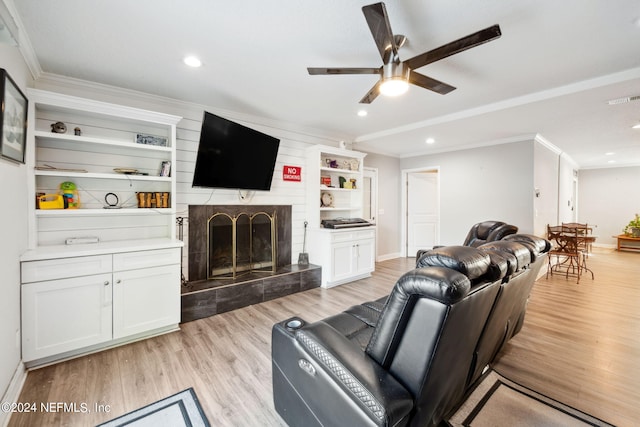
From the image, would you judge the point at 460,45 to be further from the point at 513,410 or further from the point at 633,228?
the point at 633,228

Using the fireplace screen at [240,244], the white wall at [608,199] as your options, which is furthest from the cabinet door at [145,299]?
the white wall at [608,199]

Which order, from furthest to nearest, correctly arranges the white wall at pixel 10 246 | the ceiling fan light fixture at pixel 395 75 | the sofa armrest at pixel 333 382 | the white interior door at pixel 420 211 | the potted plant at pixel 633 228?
the potted plant at pixel 633 228 < the white interior door at pixel 420 211 < the ceiling fan light fixture at pixel 395 75 < the white wall at pixel 10 246 < the sofa armrest at pixel 333 382

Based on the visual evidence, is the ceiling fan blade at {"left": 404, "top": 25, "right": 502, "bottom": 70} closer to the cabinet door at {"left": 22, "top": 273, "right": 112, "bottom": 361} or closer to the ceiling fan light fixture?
the ceiling fan light fixture

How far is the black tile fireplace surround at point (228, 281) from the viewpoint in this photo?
10.1 ft

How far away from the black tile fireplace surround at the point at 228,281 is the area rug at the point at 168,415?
1281 mm

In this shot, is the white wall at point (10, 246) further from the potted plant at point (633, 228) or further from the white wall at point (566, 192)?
the potted plant at point (633, 228)

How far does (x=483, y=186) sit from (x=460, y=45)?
4.30m

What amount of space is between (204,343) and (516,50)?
3685mm

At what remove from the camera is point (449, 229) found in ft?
19.1

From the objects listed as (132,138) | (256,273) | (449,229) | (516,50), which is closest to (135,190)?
(132,138)

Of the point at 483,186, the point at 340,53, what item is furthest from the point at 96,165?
the point at 483,186

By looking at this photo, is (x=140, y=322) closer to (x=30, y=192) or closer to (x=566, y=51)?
(x=30, y=192)

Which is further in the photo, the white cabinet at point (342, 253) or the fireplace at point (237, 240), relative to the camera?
the white cabinet at point (342, 253)

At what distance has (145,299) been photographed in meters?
2.55
